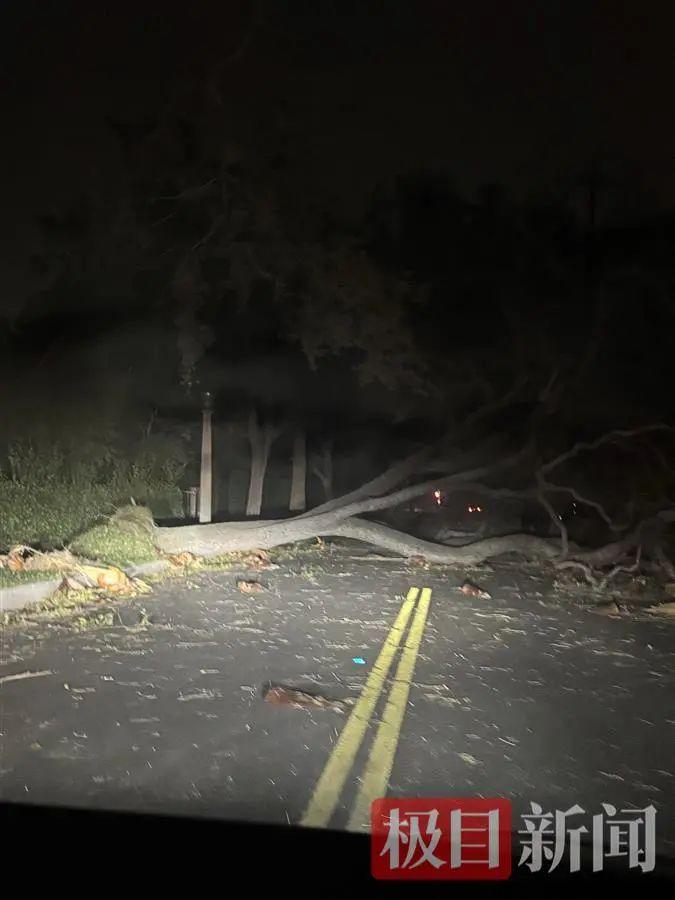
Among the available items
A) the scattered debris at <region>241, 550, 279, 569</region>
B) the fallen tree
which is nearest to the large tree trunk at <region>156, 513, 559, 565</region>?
the fallen tree

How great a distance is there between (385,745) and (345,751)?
307mm

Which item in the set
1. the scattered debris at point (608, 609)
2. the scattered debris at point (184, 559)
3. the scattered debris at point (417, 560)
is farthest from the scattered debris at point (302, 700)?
the scattered debris at point (417, 560)

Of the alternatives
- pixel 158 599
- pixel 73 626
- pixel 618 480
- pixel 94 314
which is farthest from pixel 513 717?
pixel 94 314

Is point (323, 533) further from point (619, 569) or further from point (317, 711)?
point (317, 711)

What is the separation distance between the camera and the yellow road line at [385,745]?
14.1 feet

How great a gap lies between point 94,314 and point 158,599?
9.83 metres

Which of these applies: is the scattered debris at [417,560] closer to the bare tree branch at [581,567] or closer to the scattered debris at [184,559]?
the bare tree branch at [581,567]

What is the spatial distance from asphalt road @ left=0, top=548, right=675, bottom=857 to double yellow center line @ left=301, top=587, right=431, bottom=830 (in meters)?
0.03

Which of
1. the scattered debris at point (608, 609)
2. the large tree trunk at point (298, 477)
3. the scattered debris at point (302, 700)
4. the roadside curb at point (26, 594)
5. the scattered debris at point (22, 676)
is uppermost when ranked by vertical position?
the scattered debris at point (302, 700)

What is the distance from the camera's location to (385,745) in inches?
209

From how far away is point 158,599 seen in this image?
1095cm

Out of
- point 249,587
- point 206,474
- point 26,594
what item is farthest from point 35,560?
point 206,474

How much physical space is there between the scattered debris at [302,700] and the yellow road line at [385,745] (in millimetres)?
354

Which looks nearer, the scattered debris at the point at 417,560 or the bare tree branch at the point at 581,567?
the bare tree branch at the point at 581,567
